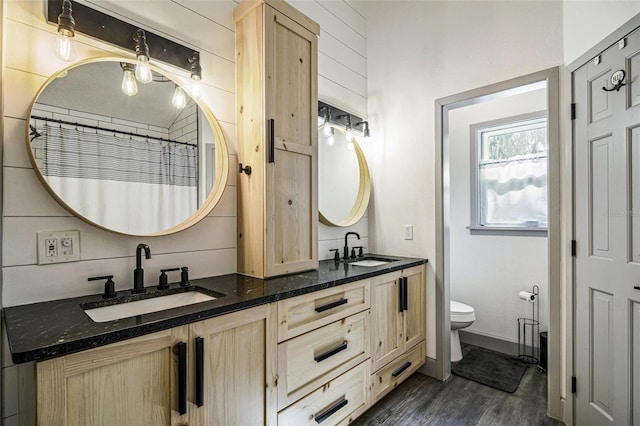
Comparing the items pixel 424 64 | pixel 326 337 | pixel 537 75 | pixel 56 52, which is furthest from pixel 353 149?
pixel 56 52

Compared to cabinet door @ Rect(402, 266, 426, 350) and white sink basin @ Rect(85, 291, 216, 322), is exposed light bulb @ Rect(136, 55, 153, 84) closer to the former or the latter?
white sink basin @ Rect(85, 291, 216, 322)

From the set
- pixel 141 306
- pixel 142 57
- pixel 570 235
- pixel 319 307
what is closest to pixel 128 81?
pixel 142 57

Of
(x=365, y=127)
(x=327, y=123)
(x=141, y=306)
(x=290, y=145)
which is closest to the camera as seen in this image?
(x=141, y=306)

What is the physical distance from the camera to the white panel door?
1.48 meters

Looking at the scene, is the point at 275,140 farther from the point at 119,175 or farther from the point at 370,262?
the point at 370,262

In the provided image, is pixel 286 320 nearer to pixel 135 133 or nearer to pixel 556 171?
pixel 135 133

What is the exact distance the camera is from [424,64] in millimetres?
2590

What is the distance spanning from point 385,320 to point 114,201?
165 centimetres

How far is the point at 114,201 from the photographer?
1.46 metres

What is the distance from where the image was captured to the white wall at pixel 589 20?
4.98 feet

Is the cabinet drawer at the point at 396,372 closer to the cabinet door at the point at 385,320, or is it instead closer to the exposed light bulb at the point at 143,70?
the cabinet door at the point at 385,320

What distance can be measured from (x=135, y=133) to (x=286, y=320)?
3.67 feet

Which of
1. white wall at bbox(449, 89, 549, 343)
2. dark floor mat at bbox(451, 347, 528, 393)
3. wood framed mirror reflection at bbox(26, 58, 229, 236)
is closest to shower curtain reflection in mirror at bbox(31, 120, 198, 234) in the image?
wood framed mirror reflection at bbox(26, 58, 229, 236)

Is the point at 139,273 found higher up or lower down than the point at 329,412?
higher up
